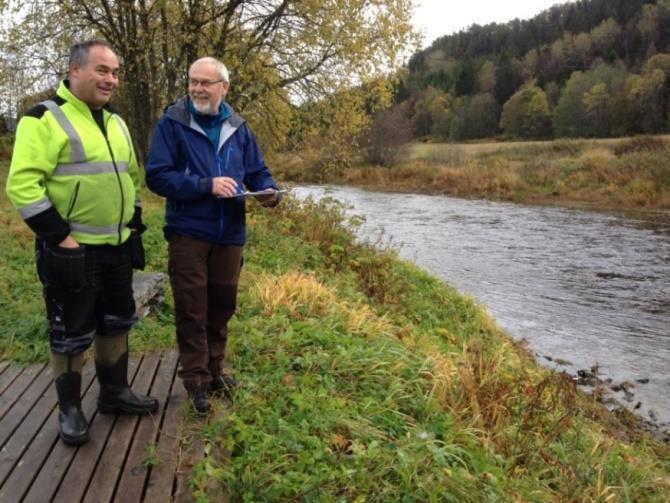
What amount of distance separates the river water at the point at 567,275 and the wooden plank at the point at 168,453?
5.42 m

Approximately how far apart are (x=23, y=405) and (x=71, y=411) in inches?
25.9

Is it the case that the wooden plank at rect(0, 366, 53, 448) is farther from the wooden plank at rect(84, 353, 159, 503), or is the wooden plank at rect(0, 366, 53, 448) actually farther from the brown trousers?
the brown trousers

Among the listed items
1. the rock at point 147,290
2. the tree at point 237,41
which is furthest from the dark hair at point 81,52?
the tree at point 237,41

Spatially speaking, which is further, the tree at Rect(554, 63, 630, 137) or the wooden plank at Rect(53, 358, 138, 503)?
the tree at Rect(554, 63, 630, 137)

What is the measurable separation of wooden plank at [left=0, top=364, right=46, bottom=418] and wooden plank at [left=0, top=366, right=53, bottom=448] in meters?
0.03

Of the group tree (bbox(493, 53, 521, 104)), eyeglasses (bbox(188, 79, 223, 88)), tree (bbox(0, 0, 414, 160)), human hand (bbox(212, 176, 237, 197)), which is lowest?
human hand (bbox(212, 176, 237, 197))

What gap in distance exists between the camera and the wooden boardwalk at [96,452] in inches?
109

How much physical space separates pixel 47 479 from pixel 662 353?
820cm

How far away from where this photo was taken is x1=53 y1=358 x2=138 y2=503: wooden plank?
2734mm

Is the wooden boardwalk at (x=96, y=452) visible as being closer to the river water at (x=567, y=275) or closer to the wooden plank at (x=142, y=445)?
Answer: the wooden plank at (x=142, y=445)

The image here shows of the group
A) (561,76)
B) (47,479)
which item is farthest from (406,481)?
(561,76)

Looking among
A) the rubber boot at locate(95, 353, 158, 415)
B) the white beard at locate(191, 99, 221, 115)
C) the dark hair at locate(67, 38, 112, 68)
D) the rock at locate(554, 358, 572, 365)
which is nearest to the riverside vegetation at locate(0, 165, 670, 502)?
the rubber boot at locate(95, 353, 158, 415)

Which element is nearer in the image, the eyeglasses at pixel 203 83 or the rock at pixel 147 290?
the eyeglasses at pixel 203 83

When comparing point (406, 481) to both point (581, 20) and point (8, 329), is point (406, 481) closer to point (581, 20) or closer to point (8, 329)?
point (8, 329)
